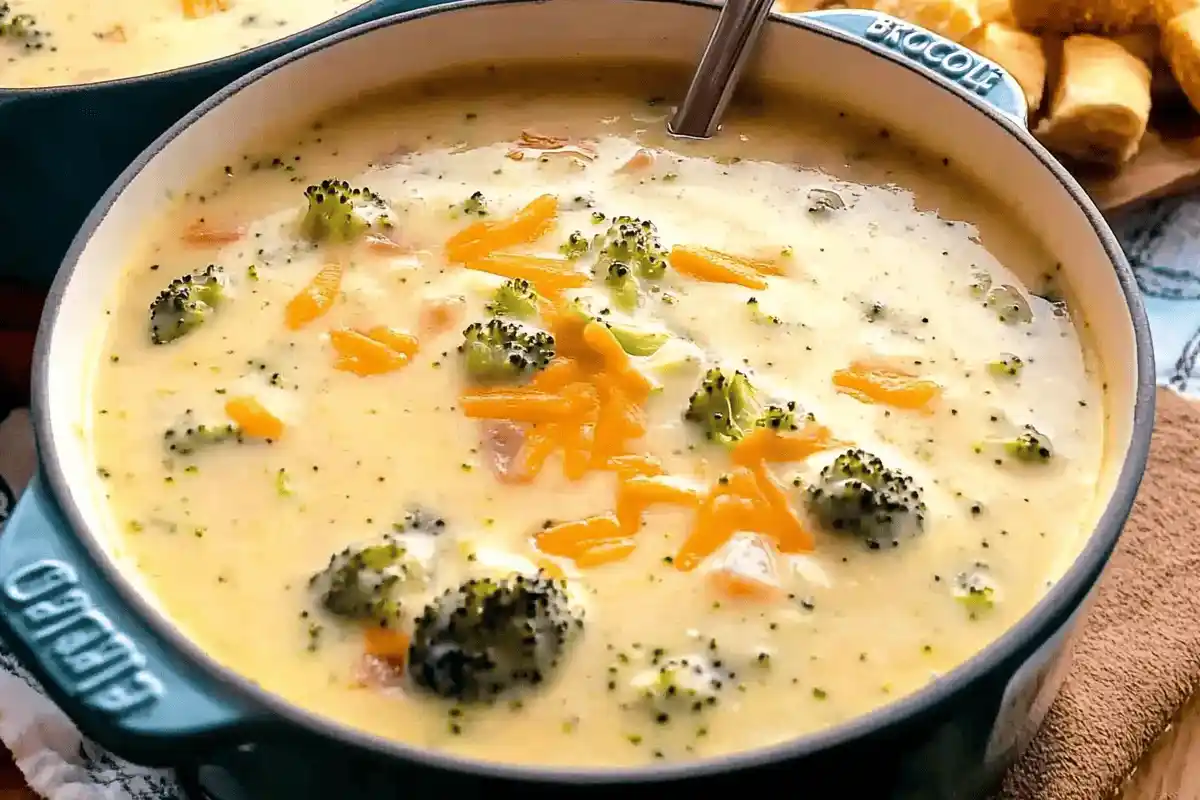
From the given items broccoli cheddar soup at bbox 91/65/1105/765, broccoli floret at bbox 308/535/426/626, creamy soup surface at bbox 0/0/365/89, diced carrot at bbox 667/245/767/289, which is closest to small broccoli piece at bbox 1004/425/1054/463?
broccoli cheddar soup at bbox 91/65/1105/765

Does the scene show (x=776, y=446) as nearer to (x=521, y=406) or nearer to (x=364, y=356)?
(x=521, y=406)

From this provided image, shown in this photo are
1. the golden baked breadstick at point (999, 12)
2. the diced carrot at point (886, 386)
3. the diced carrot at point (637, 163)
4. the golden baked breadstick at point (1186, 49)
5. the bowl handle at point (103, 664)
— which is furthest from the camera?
the golden baked breadstick at point (999, 12)

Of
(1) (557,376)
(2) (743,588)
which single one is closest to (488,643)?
(2) (743,588)

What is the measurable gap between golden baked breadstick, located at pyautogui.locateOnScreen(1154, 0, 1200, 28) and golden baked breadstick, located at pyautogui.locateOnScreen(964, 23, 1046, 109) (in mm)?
205

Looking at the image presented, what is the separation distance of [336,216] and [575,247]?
297 millimetres

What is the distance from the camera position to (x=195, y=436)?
1353 millimetres

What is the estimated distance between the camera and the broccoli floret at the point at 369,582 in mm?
1171

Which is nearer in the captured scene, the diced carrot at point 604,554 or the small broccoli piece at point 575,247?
the diced carrot at point 604,554

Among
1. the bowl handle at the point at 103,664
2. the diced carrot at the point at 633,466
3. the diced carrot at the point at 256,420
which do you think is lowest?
the diced carrot at the point at 256,420

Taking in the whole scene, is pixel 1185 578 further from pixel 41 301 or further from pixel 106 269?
pixel 41 301

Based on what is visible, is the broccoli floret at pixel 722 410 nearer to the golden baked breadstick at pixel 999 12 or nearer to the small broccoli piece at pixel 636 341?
the small broccoli piece at pixel 636 341

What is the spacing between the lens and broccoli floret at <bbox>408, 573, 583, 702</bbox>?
1.09 metres

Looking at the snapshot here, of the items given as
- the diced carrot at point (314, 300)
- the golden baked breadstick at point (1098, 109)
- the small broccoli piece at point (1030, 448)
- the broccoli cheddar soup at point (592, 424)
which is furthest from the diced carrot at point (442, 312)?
the golden baked breadstick at point (1098, 109)

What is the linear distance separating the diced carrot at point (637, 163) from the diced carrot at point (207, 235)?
0.50 m
